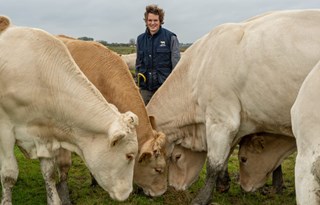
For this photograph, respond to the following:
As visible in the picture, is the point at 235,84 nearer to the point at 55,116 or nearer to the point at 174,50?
the point at 174,50

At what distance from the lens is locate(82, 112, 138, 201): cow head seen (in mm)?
5519

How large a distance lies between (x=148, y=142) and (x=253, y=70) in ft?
5.24

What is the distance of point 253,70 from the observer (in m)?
5.94

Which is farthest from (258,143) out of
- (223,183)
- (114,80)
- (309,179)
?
(309,179)

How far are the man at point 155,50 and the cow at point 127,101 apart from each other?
4.04 feet

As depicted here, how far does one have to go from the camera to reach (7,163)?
19.3 feet

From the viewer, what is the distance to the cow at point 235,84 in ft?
18.6

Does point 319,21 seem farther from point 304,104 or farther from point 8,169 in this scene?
point 8,169

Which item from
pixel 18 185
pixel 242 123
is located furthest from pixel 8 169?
pixel 242 123

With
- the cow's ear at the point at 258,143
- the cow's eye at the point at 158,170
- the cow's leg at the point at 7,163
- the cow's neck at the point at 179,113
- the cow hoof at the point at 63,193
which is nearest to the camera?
the cow's leg at the point at 7,163

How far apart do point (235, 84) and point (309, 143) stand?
7.93ft

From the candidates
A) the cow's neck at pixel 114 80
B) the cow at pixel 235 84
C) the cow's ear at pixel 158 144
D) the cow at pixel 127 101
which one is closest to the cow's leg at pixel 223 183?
the cow at pixel 235 84

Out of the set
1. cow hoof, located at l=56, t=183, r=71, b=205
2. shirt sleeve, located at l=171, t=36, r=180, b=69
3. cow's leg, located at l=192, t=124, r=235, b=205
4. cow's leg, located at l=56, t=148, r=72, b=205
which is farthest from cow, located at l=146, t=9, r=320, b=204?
cow hoof, located at l=56, t=183, r=71, b=205

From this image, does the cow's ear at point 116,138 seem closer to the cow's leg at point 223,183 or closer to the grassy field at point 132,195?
the grassy field at point 132,195
